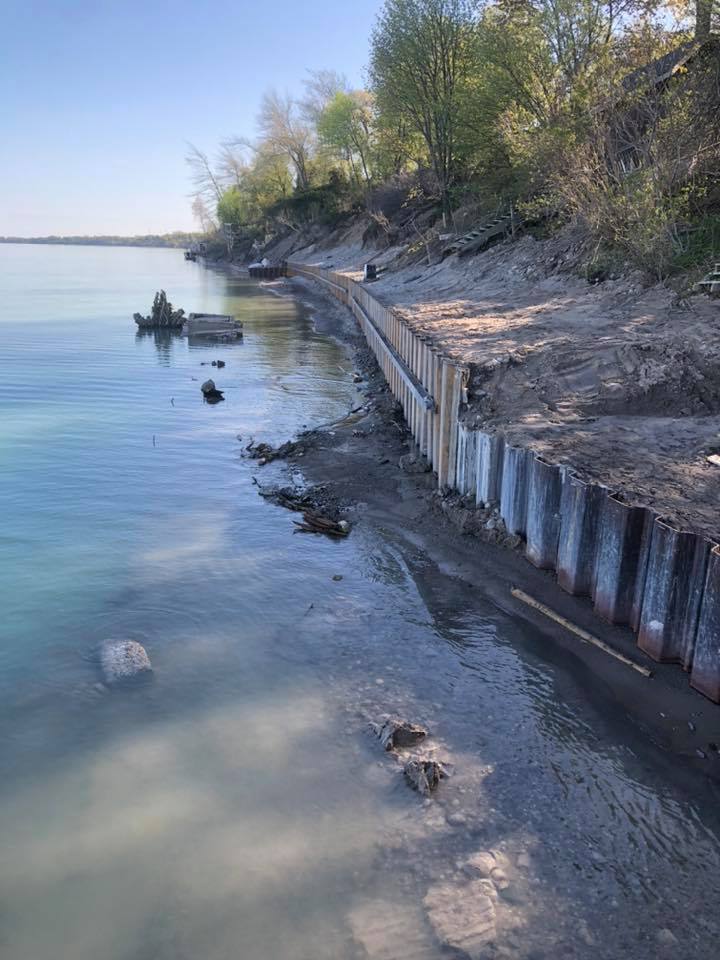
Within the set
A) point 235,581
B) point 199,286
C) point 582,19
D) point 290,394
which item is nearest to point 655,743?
point 235,581

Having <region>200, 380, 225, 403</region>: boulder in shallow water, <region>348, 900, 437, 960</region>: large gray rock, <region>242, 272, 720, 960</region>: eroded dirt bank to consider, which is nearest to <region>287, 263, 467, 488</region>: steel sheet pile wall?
<region>242, 272, 720, 960</region>: eroded dirt bank

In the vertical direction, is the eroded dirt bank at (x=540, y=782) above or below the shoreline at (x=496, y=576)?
below

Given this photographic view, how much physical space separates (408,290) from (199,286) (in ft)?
164

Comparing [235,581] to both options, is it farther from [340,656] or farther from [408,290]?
[408,290]

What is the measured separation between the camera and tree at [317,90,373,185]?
72750 millimetres

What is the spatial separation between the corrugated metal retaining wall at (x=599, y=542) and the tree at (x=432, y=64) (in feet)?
106

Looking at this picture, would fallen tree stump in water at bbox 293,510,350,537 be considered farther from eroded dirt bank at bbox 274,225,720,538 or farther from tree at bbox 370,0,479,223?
tree at bbox 370,0,479,223

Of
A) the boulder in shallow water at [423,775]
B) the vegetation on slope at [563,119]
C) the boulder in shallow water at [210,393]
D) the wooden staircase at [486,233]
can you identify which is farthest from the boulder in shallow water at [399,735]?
the wooden staircase at [486,233]

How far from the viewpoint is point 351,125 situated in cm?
7344

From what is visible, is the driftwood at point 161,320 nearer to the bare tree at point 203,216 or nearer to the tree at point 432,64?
the tree at point 432,64

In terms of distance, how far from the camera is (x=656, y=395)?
11.1 meters

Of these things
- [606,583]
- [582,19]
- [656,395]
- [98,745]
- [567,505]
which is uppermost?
[582,19]

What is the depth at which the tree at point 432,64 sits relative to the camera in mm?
39438

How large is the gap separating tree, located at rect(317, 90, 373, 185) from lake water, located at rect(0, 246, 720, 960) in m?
69.8
